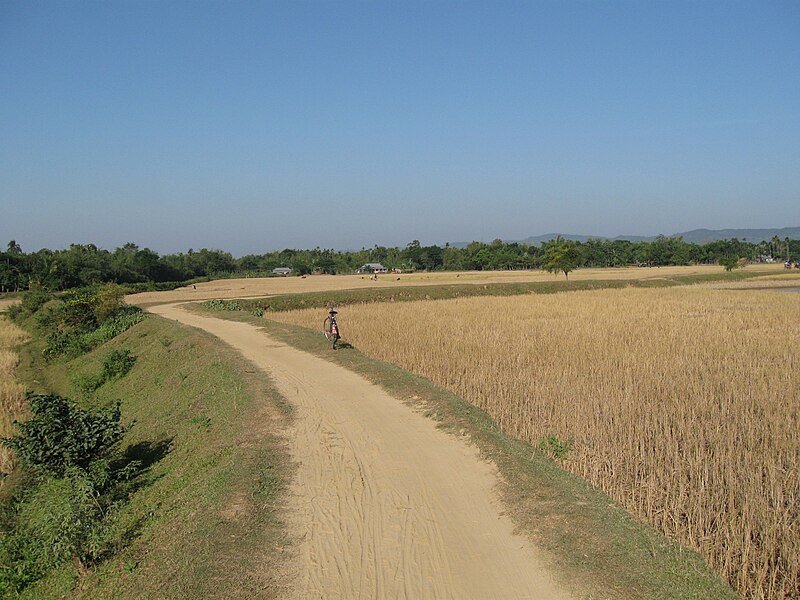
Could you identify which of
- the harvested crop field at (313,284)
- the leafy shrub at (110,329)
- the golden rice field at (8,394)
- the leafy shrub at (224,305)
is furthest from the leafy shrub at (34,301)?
the leafy shrub at (224,305)

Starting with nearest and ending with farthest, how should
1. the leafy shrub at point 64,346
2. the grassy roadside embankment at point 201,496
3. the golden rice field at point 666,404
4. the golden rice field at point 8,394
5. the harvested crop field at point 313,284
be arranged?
the grassy roadside embankment at point 201,496 < the golden rice field at point 666,404 < the golden rice field at point 8,394 < the leafy shrub at point 64,346 < the harvested crop field at point 313,284

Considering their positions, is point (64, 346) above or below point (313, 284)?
below

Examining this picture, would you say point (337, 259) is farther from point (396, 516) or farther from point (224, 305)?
point (396, 516)

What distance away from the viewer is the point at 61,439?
10.6 m

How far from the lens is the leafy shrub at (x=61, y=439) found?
1051 cm

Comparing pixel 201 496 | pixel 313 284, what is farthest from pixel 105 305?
pixel 313 284

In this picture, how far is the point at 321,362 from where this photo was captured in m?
16.4

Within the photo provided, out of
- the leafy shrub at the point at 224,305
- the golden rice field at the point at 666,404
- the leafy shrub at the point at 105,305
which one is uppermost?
the leafy shrub at the point at 105,305

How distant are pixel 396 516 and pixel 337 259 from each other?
430 ft

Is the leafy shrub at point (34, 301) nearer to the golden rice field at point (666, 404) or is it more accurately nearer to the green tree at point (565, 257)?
the golden rice field at point (666, 404)

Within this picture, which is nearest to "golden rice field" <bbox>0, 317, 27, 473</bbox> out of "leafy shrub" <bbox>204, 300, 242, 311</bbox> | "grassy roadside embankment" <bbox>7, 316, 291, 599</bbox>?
"grassy roadside embankment" <bbox>7, 316, 291, 599</bbox>

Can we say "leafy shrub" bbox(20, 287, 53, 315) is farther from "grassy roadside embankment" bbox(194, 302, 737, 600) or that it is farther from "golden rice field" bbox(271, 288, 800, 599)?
"grassy roadside embankment" bbox(194, 302, 737, 600)

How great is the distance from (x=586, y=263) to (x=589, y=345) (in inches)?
4581

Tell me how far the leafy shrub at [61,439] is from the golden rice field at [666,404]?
7.81 meters
